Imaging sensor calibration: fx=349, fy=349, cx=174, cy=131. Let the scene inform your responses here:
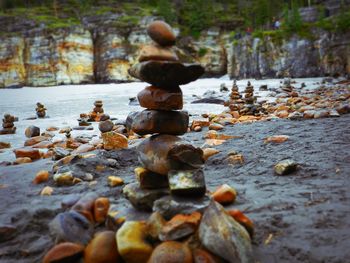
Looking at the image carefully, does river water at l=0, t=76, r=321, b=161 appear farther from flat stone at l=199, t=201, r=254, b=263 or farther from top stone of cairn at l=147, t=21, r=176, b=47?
flat stone at l=199, t=201, r=254, b=263

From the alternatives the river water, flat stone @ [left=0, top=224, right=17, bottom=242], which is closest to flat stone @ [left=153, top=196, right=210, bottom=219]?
flat stone @ [left=0, top=224, right=17, bottom=242]

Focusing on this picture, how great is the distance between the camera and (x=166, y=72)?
2.78 meters

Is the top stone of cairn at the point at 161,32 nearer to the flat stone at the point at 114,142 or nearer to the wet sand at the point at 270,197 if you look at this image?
the wet sand at the point at 270,197

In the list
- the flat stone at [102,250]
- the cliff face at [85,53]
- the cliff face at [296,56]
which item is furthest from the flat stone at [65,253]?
the cliff face at [85,53]

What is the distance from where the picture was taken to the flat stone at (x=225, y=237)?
195 cm

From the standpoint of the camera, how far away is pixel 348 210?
8.16 ft

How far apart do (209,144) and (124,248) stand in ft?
11.5

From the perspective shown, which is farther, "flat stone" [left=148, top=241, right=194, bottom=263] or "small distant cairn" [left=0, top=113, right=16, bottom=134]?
"small distant cairn" [left=0, top=113, right=16, bottom=134]

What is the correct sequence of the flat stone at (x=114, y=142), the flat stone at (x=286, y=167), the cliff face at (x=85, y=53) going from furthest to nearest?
the cliff face at (x=85, y=53) → the flat stone at (x=114, y=142) → the flat stone at (x=286, y=167)

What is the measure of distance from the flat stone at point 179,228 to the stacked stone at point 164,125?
0.33m

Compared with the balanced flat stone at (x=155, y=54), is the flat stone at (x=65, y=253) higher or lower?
lower

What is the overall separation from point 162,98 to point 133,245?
4.19 feet

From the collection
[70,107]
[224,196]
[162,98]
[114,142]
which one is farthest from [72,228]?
[70,107]

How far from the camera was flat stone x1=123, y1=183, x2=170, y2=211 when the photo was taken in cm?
260
